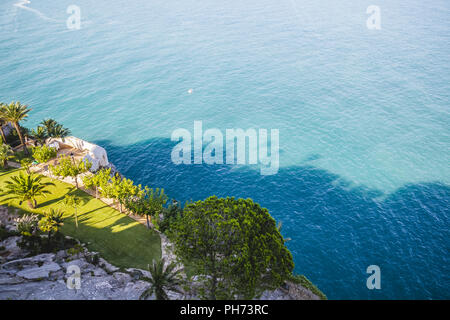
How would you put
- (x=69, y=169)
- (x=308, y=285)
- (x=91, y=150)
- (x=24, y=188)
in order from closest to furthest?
(x=308, y=285)
(x=24, y=188)
(x=69, y=169)
(x=91, y=150)

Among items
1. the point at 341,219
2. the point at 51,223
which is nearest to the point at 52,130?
the point at 51,223

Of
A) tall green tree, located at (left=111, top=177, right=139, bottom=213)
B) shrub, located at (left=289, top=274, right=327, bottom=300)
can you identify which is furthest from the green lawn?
shrub, located at (left=289, top=274, right=327, bottom=300)

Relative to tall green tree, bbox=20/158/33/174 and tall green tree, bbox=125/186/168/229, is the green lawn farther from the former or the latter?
tall green tree, bbox=20/158/33/174

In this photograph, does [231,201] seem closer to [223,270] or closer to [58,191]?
[223,270]

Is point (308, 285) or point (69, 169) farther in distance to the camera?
point (69, 169)

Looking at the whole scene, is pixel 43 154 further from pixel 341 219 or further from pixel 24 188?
pixel 341 219
